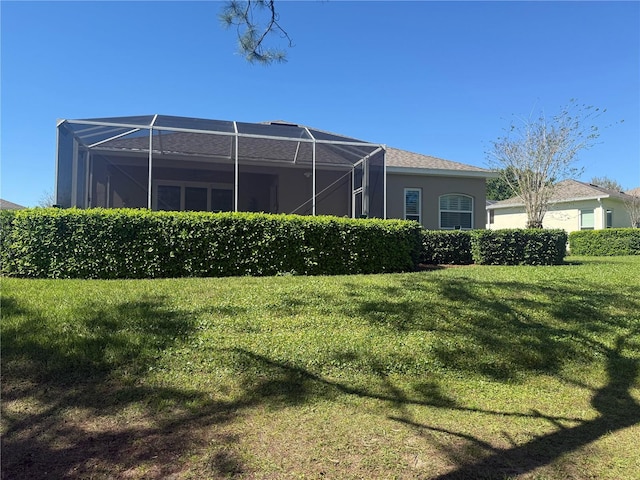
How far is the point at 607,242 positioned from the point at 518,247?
34.7 feet

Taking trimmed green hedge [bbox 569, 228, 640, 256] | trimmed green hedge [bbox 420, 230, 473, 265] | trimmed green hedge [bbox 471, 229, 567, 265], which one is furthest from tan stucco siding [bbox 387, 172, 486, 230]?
trimmed green hedge [bbox 569, 228, 640, 256]

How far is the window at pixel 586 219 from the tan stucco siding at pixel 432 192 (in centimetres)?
1110

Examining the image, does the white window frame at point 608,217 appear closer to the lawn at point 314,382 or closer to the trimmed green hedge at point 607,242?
the trimmed green hedge at point 607,242

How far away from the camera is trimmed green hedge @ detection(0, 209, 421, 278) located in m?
7.05

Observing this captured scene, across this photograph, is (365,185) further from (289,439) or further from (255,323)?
(289,439)

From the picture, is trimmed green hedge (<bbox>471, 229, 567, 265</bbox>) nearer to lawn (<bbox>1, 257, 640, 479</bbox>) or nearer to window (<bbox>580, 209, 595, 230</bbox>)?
lawn (<bbox>1, 257, 640, 479</bbox>)

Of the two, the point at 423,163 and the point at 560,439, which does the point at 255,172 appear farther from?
the point at 560,439

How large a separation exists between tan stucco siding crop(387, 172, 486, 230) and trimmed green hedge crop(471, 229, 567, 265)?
4.43 metres

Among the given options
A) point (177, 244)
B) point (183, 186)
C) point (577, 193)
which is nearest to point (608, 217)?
point (577, 193)

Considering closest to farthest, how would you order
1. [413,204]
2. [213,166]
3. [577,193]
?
[213,166]
[413,204]
[577,193]

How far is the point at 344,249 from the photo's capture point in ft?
27.7

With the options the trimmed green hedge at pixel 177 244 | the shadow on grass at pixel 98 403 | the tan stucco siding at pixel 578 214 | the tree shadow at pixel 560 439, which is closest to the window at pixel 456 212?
the trimmed green hedge at pixel 177 244

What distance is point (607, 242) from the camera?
18.5 m

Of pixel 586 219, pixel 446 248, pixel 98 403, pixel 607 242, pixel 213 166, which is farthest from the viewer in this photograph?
pixel 586 219
